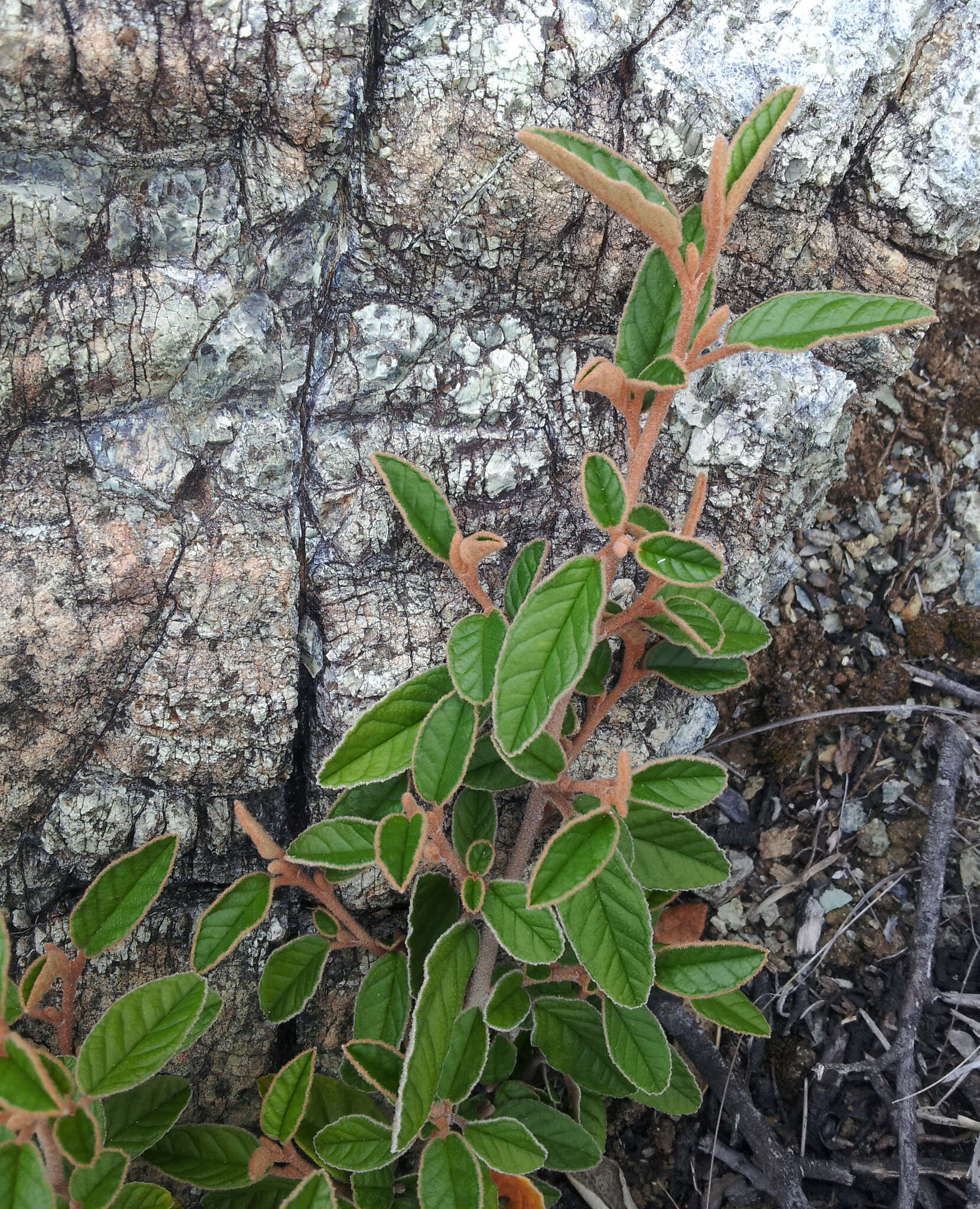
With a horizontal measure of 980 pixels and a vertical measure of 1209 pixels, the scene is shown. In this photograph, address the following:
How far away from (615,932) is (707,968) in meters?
0.33

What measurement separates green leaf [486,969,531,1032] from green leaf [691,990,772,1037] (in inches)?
13.1

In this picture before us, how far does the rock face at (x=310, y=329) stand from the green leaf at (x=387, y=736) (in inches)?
→ 8.6

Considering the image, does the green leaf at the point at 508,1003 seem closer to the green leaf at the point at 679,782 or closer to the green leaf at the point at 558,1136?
the green leaf at the point at 558,1136

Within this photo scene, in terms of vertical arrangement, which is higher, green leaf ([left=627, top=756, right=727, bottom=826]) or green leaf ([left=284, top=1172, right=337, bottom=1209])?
green leaf ([left=627, top=756, right=727, bottom=826])

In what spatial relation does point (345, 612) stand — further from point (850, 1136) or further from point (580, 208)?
point (850, 1136)

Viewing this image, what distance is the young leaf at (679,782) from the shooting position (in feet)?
5.03

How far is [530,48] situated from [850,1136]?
225 cm

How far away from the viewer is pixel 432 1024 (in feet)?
4.77

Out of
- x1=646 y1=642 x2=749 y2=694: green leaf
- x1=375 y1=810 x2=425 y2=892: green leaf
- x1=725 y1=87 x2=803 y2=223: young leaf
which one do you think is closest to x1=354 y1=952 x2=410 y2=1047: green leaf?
x1=375 y1=810 x2=425 y2=892: green leaf

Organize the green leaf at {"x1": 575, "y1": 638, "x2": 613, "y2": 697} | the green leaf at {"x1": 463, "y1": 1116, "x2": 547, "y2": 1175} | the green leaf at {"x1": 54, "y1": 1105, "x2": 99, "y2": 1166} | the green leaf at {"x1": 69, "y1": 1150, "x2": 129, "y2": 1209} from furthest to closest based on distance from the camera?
1. the green leaf at {"x1": 575, "y1": 638, "x2": 613, "y2": 697}
2. the green leaf at {"x1": 463, "y1": 1116, "x2": 547, "y2": 1175}
3. the green leaf at {"x1": 69, "y1": 1150, "x2": 129, "y2": 1209}
4. the green leaf at {"x1": 54, "y1": 1105, "x2": 99, "y2": 1166}

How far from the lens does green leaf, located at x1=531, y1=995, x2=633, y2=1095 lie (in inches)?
67.0

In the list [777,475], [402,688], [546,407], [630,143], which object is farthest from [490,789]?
[630,143]

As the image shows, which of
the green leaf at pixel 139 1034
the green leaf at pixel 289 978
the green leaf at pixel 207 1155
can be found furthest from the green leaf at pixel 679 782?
the green leaf at pixel 207 1155

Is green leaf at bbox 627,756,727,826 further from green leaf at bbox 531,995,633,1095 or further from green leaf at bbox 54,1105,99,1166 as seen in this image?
green leaf at bbox 54,1105,99,1166
